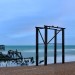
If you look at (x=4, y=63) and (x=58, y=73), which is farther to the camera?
(x=4, y=63)

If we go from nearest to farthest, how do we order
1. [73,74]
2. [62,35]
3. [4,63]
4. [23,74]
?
[73,74]
[23,74]
[62,35]
[4,63]

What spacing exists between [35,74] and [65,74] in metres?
1.52

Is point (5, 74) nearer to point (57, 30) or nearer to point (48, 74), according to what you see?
point (48, 74)

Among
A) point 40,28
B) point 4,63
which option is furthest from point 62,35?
point 4,63

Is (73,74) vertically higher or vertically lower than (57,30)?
lower

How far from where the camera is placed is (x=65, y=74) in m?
15.5

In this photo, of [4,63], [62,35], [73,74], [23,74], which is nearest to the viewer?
[73,74]

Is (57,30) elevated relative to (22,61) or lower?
elevated

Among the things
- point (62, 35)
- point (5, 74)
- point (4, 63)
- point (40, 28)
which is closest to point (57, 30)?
point (62, 35)

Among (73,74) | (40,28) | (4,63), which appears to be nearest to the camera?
(73,74)

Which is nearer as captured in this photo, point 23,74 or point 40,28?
point 23,74

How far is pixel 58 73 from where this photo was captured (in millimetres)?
16031

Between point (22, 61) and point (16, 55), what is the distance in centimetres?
161

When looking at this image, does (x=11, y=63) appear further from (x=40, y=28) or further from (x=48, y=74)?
(x=48, y=74)
